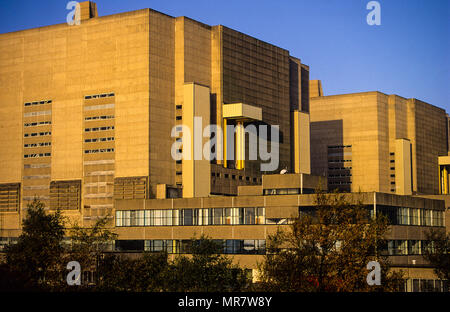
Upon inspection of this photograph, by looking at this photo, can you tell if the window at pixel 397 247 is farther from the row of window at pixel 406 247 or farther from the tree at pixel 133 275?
the tree at pixel 133 275

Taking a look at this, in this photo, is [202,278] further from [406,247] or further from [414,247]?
[414,247]

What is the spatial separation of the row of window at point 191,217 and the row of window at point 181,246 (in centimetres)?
410

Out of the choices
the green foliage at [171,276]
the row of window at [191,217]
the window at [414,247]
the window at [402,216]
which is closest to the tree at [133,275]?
the green foliage at [171,276]

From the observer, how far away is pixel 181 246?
499ft

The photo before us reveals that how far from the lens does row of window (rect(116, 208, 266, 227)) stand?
146875 mm

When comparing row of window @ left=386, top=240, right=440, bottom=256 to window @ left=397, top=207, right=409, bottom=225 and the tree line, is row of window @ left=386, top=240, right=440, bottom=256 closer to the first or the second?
window @ left=397, top=207, right=409, bottom=225

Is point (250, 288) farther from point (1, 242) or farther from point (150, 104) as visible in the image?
point (1, 242)

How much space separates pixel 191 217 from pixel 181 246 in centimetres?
670

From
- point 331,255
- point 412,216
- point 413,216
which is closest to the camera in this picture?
point 331,255

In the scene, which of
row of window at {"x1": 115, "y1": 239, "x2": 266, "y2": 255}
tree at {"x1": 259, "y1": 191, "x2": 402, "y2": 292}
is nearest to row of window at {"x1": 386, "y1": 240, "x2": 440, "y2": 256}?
row of window at {"x1": 115, "y1": 239, "x2": 266, "y2": 255}

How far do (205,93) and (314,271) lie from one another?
132 meters

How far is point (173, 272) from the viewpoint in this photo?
83688 mm

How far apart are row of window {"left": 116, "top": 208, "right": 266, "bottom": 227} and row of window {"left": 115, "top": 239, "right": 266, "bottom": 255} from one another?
162 inches

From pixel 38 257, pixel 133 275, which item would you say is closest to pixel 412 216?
pixel 133 275
